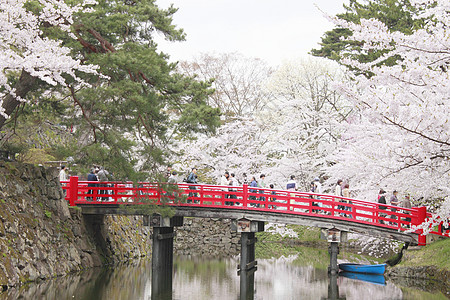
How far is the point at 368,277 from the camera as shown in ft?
60.8

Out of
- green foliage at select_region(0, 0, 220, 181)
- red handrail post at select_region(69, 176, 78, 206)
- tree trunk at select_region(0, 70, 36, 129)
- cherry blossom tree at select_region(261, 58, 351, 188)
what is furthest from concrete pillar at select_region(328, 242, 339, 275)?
tree trunk at select_region(0, 70, 36, 129)

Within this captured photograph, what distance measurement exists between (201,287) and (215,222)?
15.2 metres

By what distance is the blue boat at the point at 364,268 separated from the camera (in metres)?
18.3

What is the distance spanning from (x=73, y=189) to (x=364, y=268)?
10.4m

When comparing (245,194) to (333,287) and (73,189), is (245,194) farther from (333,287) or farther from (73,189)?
(73,189)

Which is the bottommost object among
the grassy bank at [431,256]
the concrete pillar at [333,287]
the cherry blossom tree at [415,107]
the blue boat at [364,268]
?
the concrete pillar at [333,287]

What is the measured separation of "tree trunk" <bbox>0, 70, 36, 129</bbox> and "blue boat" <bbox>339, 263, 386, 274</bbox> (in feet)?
39.5

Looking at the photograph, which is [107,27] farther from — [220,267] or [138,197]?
[220,267]

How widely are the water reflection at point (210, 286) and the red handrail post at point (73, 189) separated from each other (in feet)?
8.09

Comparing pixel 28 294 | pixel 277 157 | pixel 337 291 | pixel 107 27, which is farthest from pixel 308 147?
pixel 28 294

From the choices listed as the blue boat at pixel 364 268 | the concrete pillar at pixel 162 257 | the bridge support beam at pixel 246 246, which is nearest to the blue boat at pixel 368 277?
the blue boat at pixel 364 268

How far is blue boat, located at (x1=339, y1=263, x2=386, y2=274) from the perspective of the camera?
1833cm

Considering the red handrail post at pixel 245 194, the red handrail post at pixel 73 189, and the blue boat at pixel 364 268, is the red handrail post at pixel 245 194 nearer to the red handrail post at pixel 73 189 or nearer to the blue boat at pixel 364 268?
the blue boat at pixel 364 268

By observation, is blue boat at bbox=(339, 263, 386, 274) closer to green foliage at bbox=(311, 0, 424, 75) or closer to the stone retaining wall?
green foliage at bbox=(311, 0, 424, 75)
